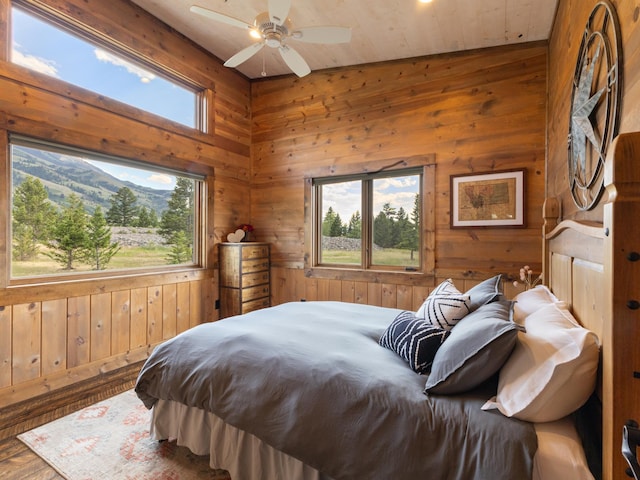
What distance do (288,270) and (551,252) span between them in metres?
2.92

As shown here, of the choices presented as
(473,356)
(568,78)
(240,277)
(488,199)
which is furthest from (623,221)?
(240,277)

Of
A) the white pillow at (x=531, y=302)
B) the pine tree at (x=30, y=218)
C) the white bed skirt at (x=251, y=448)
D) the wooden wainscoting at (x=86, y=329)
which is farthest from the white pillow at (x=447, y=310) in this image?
the pine tree at (x=30, y=218)

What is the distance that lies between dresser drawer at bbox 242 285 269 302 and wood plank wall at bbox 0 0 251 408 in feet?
1.35

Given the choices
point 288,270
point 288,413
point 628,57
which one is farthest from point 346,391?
point 288,270

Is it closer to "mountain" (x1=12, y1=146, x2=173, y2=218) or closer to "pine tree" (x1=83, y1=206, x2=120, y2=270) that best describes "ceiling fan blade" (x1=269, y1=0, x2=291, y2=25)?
"mountain" (x1=12, y1=146, x2=173, y2=218)

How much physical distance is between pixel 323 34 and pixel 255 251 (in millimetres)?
2576

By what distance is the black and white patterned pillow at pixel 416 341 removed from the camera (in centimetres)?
155

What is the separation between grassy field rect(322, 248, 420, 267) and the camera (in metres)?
3.74

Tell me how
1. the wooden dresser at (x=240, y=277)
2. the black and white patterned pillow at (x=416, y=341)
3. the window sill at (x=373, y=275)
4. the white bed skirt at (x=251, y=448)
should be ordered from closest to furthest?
the white bed skirt at (x=251, y=448) < the black and white patterned pillow at (x=416, y=341) < the window sill at (x=373, y=275) < the wooden dresser at (x=240, y=277)

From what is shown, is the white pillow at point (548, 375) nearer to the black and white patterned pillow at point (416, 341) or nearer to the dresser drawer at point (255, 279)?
the black and white patterned pillow at point (416, 341)

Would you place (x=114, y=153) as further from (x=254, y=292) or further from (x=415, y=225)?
(x=415, y=225)

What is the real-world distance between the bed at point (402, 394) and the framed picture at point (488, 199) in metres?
1.14

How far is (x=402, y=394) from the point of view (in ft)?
4.41

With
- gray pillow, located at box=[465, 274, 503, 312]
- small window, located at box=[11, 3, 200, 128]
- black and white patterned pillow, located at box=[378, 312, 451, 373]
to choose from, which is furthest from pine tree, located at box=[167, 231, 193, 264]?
gray pillow, located at box=[465, 274, 503, 312]
